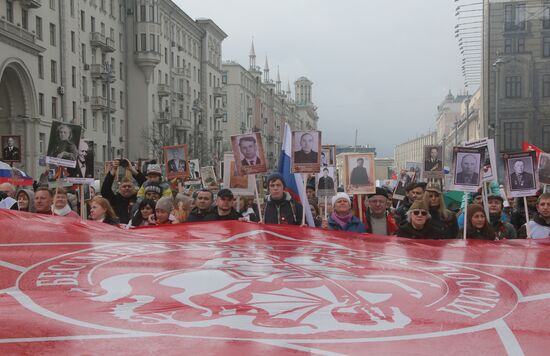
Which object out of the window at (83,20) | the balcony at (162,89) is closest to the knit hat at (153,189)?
the window at (83,20)

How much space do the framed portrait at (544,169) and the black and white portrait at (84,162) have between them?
6073mm

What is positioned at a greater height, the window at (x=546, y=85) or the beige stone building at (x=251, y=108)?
the beige stone building at (x=251, y=108)

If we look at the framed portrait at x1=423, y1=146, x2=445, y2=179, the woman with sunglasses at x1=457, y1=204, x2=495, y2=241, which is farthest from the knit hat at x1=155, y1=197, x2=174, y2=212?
the framed portrait at x1=423, y1=146, x2=445, y2=179

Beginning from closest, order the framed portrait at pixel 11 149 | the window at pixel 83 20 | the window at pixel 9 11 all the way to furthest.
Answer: the framed portrait at pixel 11 149, the window at pixel 9 11, the window at pixel 83 20

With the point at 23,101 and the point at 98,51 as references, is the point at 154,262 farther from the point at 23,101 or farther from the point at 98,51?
the point at 98,51

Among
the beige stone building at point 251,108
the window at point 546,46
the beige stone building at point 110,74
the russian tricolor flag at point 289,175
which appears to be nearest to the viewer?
the russian tricolor flag at point 289,175

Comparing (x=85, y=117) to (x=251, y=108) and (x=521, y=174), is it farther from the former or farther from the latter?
(x=251, y=108)

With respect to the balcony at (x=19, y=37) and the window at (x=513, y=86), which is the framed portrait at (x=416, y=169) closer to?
the window at (x=513, y=86)

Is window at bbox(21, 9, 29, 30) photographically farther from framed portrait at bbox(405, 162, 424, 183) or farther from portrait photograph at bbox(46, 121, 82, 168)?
portrait photograph at bbox(46, 121, 82, 168)

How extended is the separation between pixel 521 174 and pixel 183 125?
64.5m

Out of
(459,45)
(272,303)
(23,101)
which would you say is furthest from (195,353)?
(459,45)

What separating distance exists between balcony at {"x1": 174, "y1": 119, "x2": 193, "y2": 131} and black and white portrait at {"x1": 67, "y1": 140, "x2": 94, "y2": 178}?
60289 mm

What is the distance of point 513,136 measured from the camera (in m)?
37.3

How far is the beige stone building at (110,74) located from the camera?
38.7m
